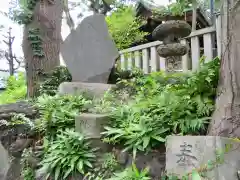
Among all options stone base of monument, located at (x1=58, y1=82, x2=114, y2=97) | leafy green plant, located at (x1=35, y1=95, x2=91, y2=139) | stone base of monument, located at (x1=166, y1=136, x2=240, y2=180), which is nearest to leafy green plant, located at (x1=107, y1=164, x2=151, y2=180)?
stone base of monument, located at (x1=166, y1=136, x2=240, y2=180)

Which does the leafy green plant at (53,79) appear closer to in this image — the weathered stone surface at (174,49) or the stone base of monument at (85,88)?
the stone base of monument at (85,88)

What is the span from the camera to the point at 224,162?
2.58 meters

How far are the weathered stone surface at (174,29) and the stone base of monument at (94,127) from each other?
10.1ft

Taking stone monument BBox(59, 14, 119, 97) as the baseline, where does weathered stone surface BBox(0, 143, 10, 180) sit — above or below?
below

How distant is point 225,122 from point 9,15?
713 cm

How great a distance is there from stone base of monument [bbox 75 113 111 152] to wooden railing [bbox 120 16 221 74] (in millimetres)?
2091

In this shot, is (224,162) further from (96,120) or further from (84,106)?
(84,106)

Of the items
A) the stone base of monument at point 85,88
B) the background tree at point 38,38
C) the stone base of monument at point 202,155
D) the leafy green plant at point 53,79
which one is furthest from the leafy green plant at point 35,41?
the stone base of monument at point 202,155

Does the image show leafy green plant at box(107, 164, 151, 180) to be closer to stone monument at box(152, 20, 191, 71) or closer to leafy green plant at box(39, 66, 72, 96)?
stone monument at box(152, 20, 191, 71)

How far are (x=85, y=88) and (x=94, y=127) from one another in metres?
1.88

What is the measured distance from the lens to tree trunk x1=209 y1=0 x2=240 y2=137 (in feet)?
9.71

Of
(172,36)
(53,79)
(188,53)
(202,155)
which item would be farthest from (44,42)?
(202,155)

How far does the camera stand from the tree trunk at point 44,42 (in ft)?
24.5

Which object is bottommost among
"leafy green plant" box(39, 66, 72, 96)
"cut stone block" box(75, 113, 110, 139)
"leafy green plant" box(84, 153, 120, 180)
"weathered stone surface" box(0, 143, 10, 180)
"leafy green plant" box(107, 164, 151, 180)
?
"weathered stone surface" box(0, 143, 10, 180)
